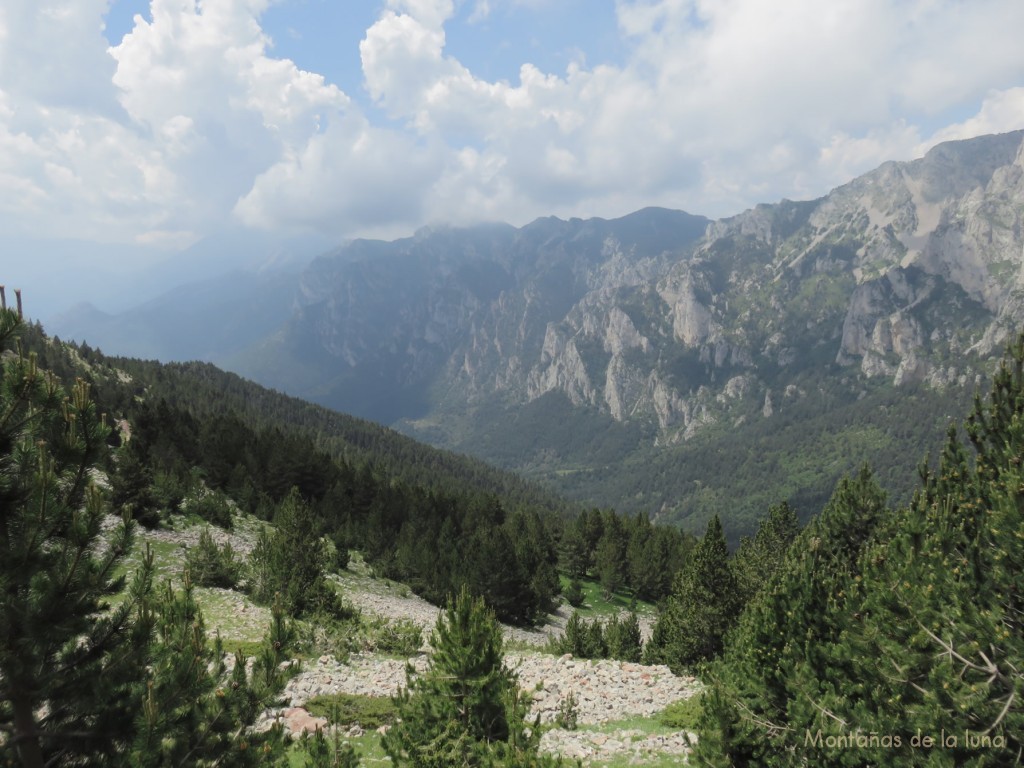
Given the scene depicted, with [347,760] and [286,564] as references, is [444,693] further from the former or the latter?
[286,564]

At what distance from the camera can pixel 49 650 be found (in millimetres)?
5961

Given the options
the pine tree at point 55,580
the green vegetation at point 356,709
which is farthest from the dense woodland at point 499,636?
the green vegetation at point 356,709

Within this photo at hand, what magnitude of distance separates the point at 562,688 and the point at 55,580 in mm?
22123

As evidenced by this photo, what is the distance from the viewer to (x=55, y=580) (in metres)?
5.70

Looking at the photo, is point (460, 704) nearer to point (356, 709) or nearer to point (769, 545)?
point (356, 709)

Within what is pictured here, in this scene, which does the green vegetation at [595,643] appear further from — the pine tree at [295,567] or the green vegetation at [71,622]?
the green vegetation at [71,622]

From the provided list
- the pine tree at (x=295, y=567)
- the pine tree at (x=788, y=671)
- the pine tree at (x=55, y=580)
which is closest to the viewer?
the pine tree at (x=55, y=580)

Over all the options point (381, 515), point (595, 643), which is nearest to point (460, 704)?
point (595, 643)

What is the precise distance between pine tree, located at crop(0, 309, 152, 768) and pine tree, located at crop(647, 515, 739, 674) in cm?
2784

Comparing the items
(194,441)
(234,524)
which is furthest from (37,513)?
(194,441)

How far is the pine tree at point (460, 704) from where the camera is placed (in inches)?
441

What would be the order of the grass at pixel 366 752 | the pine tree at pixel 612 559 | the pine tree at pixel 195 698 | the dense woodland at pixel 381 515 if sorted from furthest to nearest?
1. the pine tree at pixel 612 559
2. the dense woodland at pixel 381 515
3. the grass at pixel 366 752
4. the pine tree at pixel 195 698

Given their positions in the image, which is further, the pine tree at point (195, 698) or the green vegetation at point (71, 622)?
the pine tree at point (195, 698)

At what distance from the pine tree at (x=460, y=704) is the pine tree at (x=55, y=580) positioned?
6.64 meters
